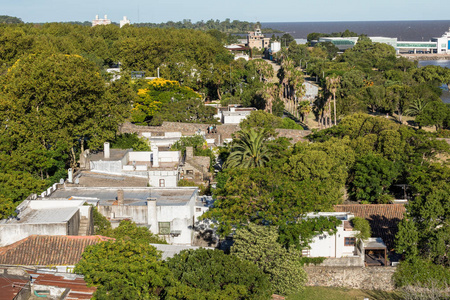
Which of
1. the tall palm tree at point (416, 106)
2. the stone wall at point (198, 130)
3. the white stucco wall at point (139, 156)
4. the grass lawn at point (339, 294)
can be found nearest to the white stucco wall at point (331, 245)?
the grass lawn at point (339, 294)

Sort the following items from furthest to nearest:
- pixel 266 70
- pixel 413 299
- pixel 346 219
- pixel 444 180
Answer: pixel 266 70 → pixel 444 180 → pixel 346 219 → pixel 413 299

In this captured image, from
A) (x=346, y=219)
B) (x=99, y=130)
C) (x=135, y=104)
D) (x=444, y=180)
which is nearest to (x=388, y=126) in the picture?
(x=444, y=180)

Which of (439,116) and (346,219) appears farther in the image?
(439,116)

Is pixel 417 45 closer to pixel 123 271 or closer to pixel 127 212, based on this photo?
pixel 127 212

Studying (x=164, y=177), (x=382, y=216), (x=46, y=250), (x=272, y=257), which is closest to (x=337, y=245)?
(x=272, y=257)

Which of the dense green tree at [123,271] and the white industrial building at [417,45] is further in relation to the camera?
the white industrial building at [417,45]

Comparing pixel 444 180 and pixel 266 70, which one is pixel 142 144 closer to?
pixel 444 180

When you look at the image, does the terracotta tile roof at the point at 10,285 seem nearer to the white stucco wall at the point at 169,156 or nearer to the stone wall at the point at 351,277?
the stone wall at the point at 351,277
